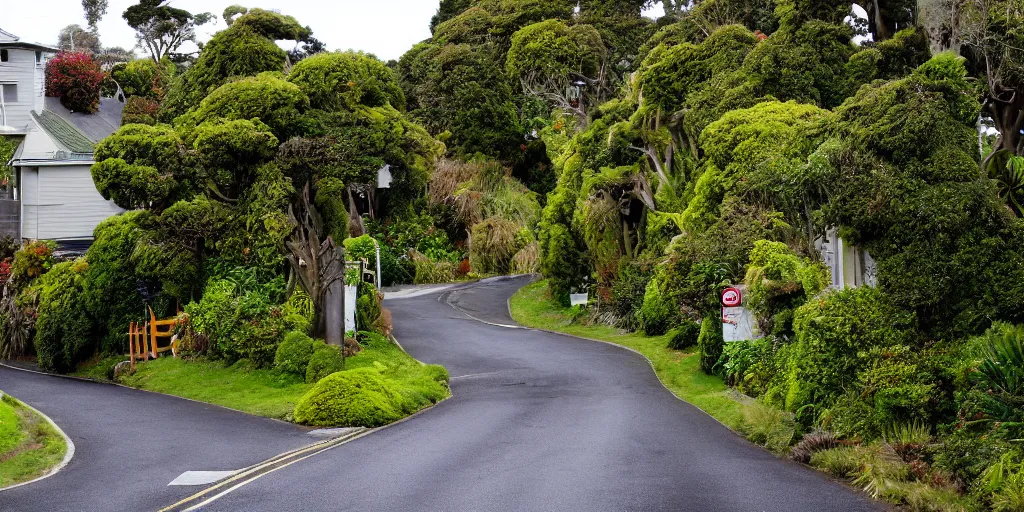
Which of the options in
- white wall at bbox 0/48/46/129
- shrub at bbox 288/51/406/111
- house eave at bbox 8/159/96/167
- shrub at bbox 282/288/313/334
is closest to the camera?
shrub at bbox 282/288/313/334

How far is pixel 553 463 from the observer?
15039 mm

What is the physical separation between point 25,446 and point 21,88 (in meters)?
33.3

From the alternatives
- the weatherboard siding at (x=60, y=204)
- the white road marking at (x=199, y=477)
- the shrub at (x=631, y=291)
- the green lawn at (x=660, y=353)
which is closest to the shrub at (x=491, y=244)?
the green lawn at (x=660, y=353)

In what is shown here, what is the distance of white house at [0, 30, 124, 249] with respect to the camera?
3694cm

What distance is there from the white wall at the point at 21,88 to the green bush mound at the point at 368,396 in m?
27.8

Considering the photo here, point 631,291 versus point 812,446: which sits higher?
point 631,291

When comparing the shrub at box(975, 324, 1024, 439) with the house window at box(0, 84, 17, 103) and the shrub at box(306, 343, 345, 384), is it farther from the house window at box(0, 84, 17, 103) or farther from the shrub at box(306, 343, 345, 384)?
the house window at box(0, 84, 17, 103)

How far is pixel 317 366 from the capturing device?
80.1ft

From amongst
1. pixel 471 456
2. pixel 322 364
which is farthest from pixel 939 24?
pixel 322 364

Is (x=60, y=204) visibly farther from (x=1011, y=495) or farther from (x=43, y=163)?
(x=1011, y=495)

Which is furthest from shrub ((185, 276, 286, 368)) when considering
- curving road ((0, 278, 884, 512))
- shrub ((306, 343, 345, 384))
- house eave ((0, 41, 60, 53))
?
house eave ((0, 41, 60, 53))

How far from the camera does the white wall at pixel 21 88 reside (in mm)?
44719

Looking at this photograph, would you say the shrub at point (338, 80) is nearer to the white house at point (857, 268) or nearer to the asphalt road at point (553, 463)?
the asphalt road at point (553, 463)

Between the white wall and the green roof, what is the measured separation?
1.55 meters
